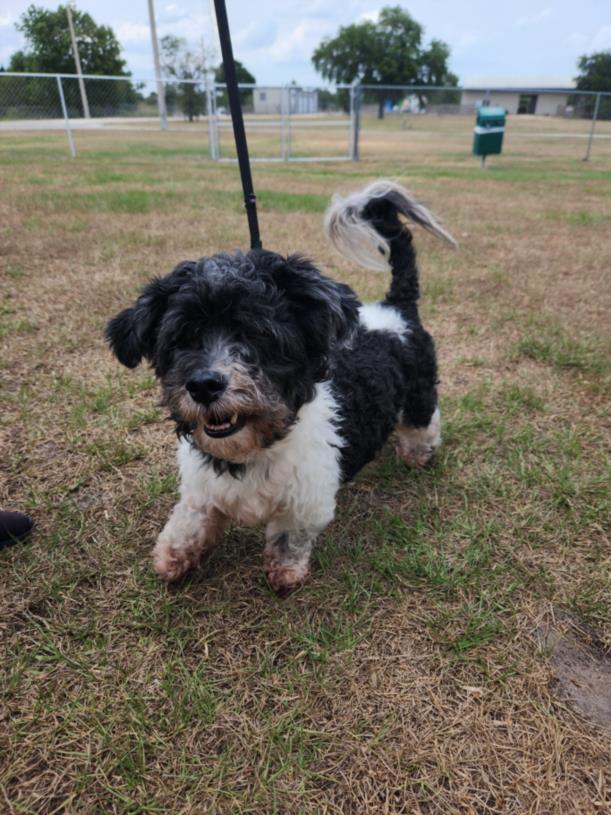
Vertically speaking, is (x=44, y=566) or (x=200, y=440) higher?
(x=200, y=440)

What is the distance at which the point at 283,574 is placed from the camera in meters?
2.36

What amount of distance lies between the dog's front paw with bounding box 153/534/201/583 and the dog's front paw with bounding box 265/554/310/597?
34 centimetres

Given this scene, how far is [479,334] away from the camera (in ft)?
15.9

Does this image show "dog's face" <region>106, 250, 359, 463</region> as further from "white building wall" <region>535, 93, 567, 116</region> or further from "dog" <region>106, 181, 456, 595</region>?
"white building wall" <region>535, 93, 567, 116</region>

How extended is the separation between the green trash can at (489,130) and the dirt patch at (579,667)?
60.4 feet

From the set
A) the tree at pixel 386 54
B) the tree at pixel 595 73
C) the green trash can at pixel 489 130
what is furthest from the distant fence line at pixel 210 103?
the tree at pixel 386 54

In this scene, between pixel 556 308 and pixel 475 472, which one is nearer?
pixel 475 472

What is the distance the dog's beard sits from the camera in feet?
5.89

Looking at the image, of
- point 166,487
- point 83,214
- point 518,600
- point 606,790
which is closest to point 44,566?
Result: point 166,487

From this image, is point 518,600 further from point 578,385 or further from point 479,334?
point 479,334

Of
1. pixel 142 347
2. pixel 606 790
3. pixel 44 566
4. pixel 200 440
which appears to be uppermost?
pixel 142 347

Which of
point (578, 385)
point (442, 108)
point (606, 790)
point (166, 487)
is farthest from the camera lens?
point (442, 108)

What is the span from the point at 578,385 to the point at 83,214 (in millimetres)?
7528

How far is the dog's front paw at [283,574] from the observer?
2.35 meters
